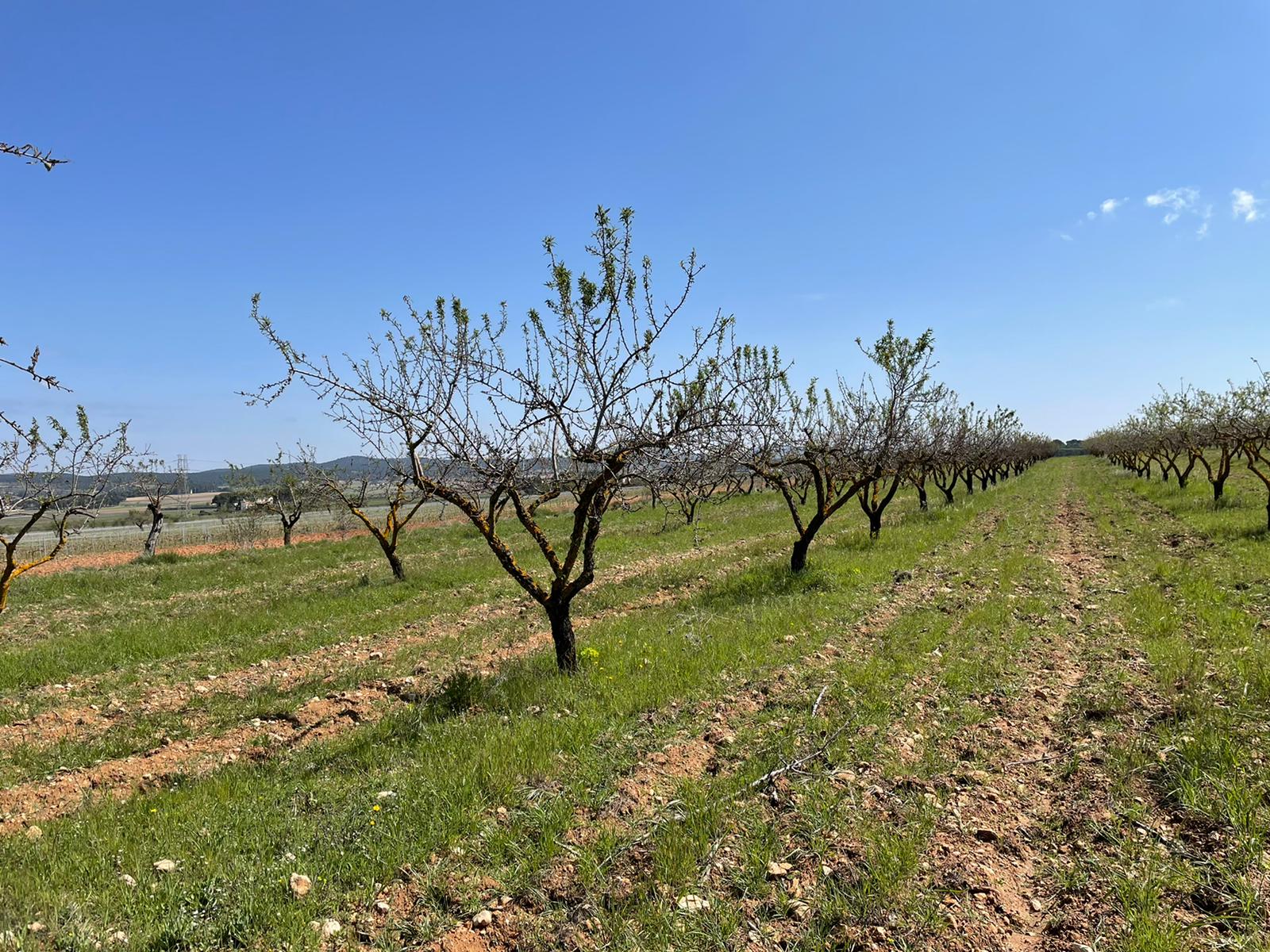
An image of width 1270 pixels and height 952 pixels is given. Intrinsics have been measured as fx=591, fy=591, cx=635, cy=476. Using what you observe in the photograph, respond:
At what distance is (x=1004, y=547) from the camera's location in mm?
15852

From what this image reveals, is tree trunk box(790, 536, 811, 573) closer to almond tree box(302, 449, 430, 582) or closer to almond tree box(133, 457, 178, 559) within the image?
almond tree box(302, 449, 430, 582)

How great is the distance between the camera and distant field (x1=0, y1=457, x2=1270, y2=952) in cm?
355

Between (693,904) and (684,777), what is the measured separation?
1.50 meters

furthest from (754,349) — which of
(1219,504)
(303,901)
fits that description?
(1219,504)

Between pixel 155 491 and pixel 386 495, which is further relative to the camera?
pixel 155 491

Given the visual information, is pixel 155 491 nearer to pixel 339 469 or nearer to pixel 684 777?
pixel 339 469

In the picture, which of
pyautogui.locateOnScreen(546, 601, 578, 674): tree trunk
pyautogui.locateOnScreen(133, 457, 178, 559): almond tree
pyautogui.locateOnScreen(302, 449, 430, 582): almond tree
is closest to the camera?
pyautogui.locateOnScreen(546, 601, 578, 674): tree trunk

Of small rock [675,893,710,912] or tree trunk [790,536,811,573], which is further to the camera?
tree trunk [790,536,811,573]

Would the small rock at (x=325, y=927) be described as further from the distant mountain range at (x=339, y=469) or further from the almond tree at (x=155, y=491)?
the almond tree at (x=155, y=491)

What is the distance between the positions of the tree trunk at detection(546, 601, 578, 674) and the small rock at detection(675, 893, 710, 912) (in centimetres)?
451

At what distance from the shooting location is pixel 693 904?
11.9 feet

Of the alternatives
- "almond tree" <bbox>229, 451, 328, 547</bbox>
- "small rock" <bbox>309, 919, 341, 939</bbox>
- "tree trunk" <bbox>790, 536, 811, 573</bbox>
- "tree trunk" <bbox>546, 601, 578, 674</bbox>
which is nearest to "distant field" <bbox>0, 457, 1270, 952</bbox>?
"small rock" <bbox>309, 919, 341, 939</bbox>

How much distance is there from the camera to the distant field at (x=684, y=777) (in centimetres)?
355

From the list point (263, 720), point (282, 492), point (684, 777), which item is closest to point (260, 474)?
point (282, 492)
